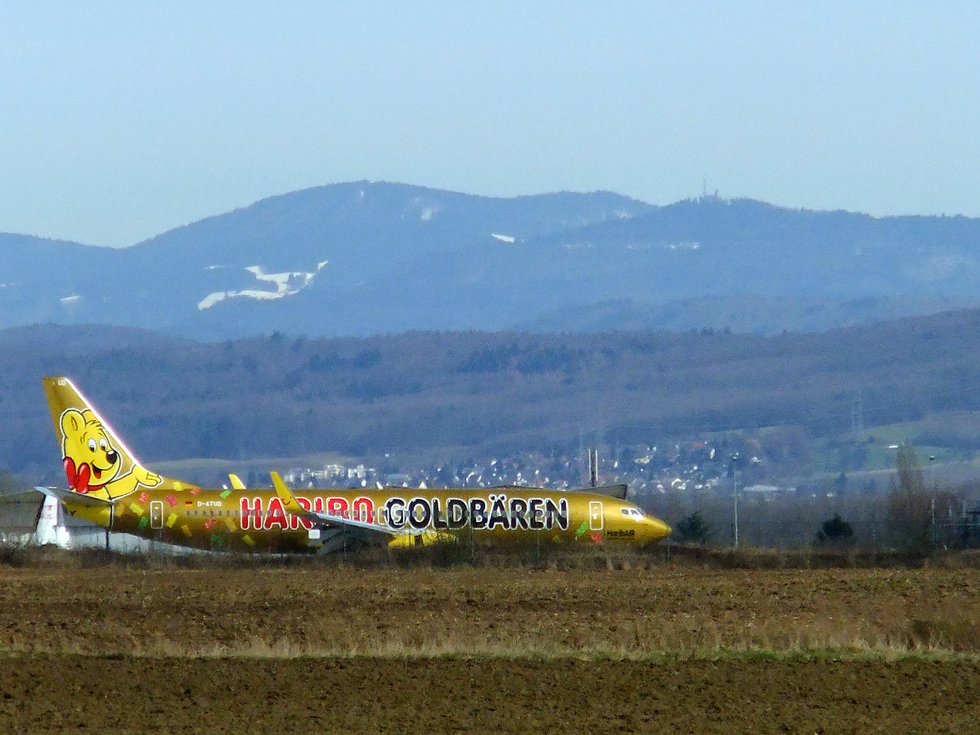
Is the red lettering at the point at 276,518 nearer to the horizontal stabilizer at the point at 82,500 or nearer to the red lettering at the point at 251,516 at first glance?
the red lettering at the point at 251,516

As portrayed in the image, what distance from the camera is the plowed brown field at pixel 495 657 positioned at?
884 inches

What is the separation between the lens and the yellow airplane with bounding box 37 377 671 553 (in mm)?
56125

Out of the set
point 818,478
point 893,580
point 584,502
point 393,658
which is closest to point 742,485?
point 818,478

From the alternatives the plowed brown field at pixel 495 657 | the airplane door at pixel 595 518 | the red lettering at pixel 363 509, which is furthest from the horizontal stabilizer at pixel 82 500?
the airplane door at pixel 595 518

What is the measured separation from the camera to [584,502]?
57.9m

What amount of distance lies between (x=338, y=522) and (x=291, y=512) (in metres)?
1.68

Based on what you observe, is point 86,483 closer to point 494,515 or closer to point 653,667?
point 494,515

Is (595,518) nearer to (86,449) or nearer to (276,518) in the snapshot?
(276,518)

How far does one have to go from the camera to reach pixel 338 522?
55781 mm

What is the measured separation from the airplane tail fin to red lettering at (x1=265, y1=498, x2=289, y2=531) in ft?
15.3

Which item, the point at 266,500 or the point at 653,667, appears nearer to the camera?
the point at 653,667

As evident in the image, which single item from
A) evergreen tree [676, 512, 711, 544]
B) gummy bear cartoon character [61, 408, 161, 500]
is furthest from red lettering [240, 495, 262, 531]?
evergreen tree [676, 512, 711, 544]

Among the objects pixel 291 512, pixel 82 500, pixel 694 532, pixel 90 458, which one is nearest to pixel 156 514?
pixel 82 500

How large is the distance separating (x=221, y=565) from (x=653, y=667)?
89.9 feet
